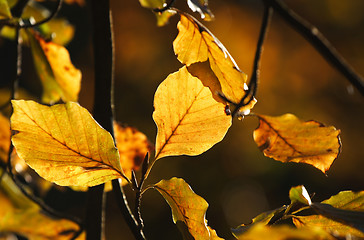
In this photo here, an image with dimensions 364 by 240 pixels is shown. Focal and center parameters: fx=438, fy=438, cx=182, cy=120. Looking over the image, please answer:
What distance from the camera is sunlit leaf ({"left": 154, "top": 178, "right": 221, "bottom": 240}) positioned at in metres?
0.40

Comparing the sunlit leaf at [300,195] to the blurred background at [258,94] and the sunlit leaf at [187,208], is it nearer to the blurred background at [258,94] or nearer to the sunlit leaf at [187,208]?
the sunlit leaf at [187,208]

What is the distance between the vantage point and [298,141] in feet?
1.62

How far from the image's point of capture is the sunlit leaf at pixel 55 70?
714 mm

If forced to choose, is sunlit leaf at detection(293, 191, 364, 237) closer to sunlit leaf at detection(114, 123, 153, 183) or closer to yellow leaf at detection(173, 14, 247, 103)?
yellow leaf at detection(173, 14, 247, 103)

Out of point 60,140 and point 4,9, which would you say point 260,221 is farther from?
point 4,9

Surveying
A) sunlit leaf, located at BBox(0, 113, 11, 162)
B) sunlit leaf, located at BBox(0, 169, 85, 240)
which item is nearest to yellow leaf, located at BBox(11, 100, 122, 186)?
sunlit leaf, located at BBox(0, 169, 85, 240)

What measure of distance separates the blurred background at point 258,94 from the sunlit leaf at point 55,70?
2.85 meters

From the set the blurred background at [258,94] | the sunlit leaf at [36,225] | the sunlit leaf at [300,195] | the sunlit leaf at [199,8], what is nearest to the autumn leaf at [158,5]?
the sunlit leaf at [199,8]

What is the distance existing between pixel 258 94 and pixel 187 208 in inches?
135

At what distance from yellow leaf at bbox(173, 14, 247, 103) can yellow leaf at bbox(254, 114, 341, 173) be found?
8 cm

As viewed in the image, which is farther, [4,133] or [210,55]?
[4,133]

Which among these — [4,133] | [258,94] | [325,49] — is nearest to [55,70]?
[4,133]

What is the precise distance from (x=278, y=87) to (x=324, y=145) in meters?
3.53

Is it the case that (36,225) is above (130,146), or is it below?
below
